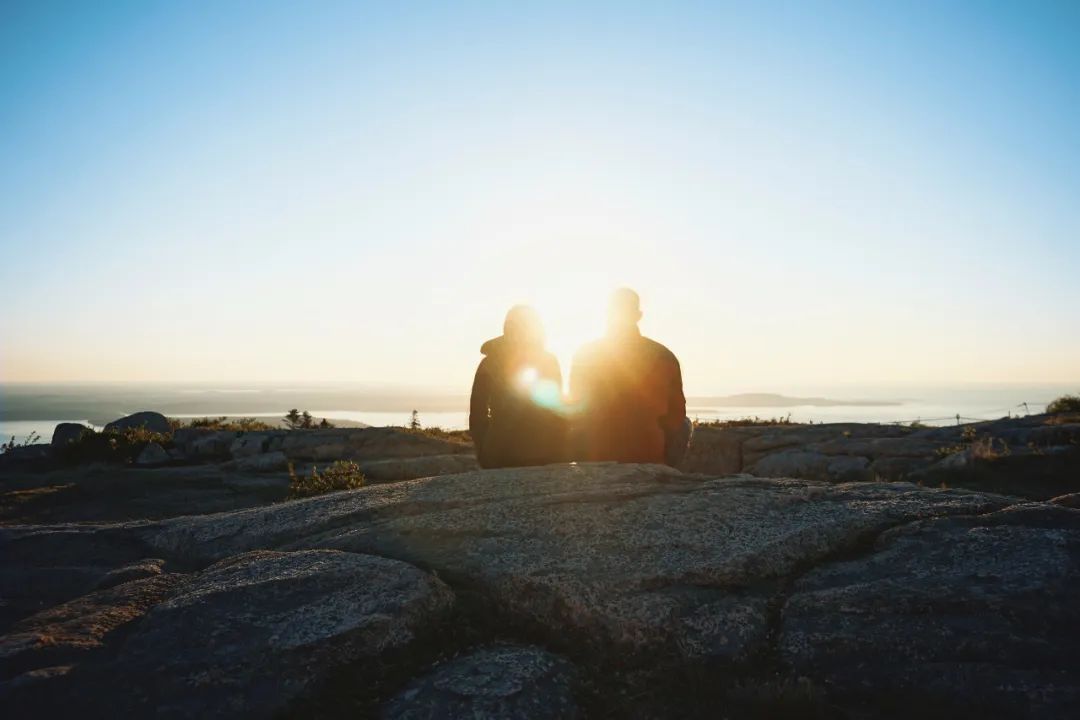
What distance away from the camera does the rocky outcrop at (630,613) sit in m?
3.48

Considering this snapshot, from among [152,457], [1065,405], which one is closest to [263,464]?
[152,457]

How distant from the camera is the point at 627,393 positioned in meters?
8.13

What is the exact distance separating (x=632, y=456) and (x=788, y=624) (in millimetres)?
4059

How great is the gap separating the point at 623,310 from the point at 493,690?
5357 millimetres

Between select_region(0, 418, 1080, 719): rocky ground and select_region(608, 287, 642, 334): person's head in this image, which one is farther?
select_region(608, 287, 642, 334): person's head

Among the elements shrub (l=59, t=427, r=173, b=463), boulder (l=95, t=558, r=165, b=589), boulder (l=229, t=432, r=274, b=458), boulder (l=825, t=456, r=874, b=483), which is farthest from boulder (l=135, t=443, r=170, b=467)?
boulder (l=825, t=456, r=874, b=483)

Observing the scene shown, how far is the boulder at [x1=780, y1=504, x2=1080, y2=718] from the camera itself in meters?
3.40

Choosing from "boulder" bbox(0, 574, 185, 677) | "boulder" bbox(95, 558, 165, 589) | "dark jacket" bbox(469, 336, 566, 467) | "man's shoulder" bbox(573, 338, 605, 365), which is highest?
"man's shoulder" bbox(573, 338, 605, 365)

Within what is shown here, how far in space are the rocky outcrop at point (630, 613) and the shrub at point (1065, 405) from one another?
2691 cm

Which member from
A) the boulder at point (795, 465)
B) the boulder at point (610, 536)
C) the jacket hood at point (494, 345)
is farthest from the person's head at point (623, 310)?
the boulder at point (795, 465)

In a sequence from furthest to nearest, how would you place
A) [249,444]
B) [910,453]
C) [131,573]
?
[249,444], [910,453], [131,573]

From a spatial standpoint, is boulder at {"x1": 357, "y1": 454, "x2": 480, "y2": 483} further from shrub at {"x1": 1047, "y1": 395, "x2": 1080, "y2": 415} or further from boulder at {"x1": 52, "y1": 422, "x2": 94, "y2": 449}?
shrub at {"x1": 1047, "y1": 395, "x2": 1080, "y2": 415}

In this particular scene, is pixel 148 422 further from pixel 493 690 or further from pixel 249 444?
pixel 493 690

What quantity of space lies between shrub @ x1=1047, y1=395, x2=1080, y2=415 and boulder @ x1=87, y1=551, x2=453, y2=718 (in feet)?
98.1
